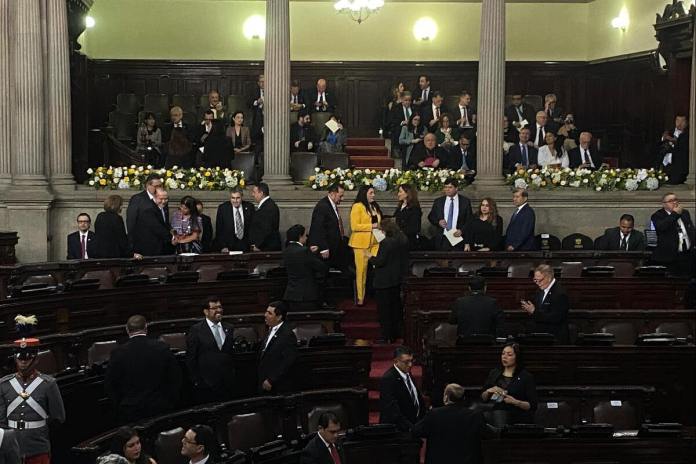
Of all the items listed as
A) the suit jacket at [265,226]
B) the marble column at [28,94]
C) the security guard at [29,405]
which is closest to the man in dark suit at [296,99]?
the marble column at [28,94]

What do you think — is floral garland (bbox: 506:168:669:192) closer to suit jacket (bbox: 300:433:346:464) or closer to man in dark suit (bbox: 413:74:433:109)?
man in dark suit (bbox: 413:74:433:109)

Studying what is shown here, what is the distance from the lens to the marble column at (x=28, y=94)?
19781mm

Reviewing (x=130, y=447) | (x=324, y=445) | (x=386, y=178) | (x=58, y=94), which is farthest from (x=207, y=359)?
(x=58, y=94)

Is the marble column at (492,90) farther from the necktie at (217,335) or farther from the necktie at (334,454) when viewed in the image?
the necktie at (334,454)

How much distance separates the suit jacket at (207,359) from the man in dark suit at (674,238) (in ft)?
25.0

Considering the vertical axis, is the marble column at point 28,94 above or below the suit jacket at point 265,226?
above

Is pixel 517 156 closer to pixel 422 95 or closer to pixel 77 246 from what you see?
pixel 422 95

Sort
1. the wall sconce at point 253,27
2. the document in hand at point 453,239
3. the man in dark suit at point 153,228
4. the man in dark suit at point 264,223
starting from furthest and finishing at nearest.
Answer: the wall sconce at point 253,27 < the document in hand at point 453,239 < the man in dark suit at point 264,223 < the man in dark suit at point 153,228

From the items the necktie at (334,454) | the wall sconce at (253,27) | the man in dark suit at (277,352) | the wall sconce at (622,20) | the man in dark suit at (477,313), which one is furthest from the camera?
the wall sconce at (253,27)

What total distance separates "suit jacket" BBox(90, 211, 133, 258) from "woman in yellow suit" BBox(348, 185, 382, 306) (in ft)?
10.3

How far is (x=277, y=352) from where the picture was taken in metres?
13.0

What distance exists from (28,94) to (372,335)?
268 inches

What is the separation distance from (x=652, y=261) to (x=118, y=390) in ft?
29.5

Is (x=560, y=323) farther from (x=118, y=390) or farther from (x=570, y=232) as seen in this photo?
(x=570, y=232)
